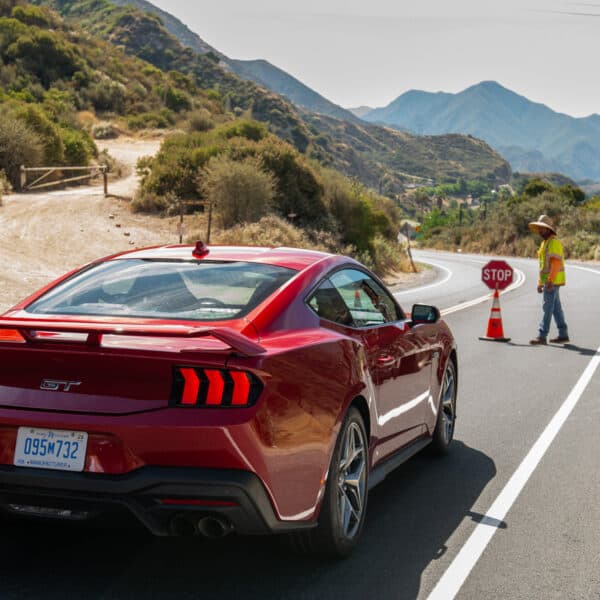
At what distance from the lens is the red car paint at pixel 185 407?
4000mm

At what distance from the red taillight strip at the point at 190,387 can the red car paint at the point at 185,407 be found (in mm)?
28

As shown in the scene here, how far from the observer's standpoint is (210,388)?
4.04 metres

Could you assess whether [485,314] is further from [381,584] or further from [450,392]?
[381,584]

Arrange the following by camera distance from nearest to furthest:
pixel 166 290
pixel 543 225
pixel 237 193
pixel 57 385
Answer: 1. pixel 57 385
2. pixel 166 290
3. pixel 543 225
4. pixel 237 193

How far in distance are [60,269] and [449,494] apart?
19.9 m

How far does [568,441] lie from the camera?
8070 millimetres

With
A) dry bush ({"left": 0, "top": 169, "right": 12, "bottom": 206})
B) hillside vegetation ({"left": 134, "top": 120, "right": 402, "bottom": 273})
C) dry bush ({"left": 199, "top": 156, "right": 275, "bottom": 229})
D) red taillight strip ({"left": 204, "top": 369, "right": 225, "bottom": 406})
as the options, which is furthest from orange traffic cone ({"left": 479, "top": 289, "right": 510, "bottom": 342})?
dry bush ({"left": 0, "top": 169, "right": 12, "bottom": 206})

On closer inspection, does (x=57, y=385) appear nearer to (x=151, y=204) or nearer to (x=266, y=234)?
(x=266, y=234)

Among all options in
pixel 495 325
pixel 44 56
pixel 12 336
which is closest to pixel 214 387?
pixel 12 336

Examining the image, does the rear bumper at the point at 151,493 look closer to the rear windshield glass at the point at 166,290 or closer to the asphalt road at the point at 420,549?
the asphalt road at the point at 420,549

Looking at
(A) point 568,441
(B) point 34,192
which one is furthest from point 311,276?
(B) point 34,192

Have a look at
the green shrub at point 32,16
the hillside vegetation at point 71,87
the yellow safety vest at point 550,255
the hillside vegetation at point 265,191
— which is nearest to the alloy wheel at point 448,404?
the yellow safety vest at point 550,255

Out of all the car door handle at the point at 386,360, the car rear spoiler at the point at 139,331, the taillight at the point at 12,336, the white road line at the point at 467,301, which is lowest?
the white road line at the point at 467,301

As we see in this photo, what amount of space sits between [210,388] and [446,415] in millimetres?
3750
